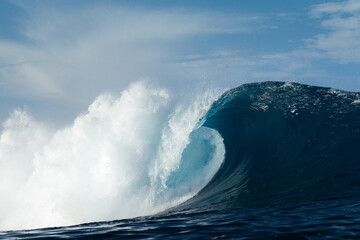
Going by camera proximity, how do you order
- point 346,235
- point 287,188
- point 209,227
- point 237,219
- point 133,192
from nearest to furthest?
point 346,235 → point 209,227 → point 237,219 → point 287,188 → point 133,192

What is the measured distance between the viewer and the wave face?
8508mm

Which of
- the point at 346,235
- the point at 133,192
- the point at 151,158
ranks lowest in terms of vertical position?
the point at 346,235

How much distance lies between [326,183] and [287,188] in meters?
0.98

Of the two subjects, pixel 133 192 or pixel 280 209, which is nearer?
pixel 280 209

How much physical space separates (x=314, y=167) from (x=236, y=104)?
Answer: 660cm

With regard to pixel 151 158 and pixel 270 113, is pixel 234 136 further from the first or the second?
pixel 151 158

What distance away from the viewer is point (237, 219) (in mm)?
6020

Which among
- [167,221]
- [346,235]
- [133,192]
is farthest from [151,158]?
→ [346,235]

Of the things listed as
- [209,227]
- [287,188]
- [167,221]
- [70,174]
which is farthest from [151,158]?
[209,227]

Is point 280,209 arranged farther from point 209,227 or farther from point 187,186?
point 187,186

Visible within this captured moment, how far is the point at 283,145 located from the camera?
12633 millimetres

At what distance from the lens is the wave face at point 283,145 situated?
335 inches

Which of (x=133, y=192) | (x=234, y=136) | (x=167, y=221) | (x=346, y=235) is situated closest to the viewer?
(x=346, y=235)

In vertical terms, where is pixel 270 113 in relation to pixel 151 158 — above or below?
above
